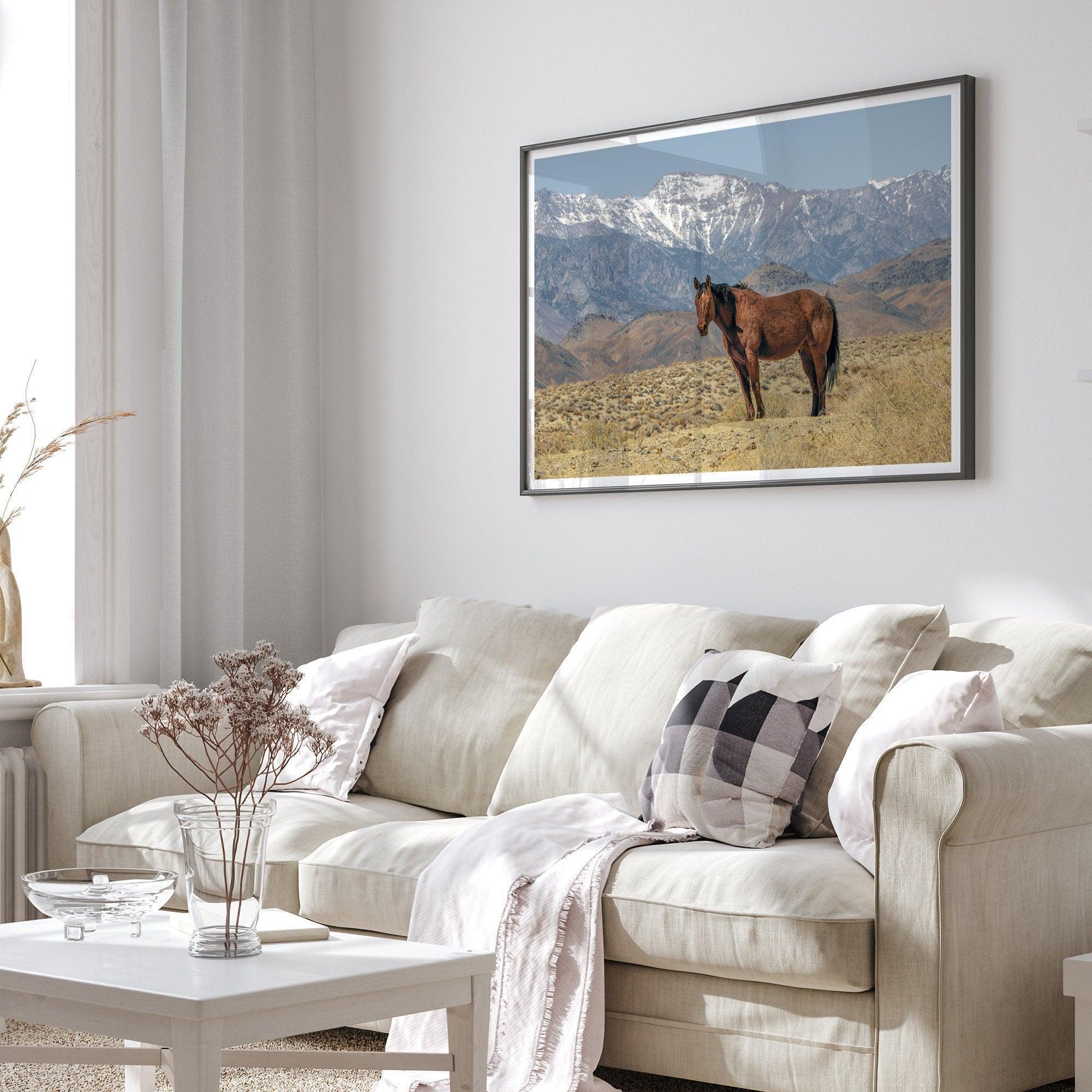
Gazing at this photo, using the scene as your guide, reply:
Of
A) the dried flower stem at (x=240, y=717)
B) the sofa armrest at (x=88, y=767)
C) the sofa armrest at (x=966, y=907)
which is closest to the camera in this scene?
the dried flower stem at (x=240, y=717)

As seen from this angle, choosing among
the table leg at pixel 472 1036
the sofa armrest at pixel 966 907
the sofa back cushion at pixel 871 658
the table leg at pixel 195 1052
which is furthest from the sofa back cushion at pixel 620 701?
the table leg at pixel 195 1052

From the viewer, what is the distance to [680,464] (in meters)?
3.93

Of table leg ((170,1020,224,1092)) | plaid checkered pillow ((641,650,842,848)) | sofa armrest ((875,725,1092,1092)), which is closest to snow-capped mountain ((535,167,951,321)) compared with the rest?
plaid checkered pillow ((641,650,842,848))

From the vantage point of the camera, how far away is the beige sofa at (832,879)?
2.38m

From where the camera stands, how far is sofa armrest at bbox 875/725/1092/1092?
7.74 ft

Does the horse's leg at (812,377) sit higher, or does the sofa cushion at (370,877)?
the horse's leg at (812,377)

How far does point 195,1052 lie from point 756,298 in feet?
8.24

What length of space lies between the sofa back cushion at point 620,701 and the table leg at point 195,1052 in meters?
1.52

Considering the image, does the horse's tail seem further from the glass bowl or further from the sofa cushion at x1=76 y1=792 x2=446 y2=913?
the glass bowl

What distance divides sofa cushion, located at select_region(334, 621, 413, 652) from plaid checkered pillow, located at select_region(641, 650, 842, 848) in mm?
1195

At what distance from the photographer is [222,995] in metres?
1.83

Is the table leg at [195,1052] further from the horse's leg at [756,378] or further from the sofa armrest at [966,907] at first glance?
the horse's leg at [756,378]

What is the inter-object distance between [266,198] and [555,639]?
173 centimetres

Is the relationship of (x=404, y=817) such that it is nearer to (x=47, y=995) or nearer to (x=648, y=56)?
(x=47, y=995)
